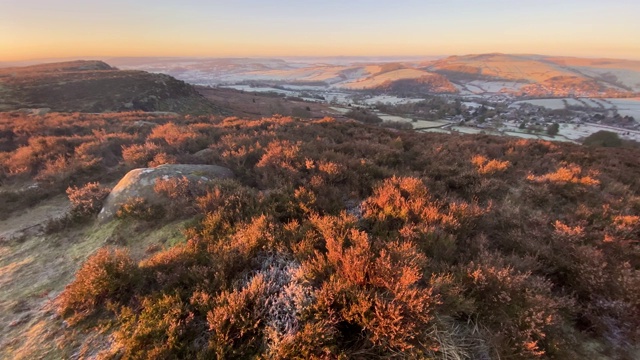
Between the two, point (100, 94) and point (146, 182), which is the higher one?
point (100, 94)

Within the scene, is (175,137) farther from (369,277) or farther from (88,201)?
(369,277)

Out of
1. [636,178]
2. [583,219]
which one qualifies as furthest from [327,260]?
[636,178]

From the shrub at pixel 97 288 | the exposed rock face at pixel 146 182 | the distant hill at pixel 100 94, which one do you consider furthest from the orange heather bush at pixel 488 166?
the distant hill at pixel 100 94

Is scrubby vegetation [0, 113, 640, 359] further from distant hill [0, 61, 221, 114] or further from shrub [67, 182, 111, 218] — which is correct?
distant hill [0, 61, 221, 114]

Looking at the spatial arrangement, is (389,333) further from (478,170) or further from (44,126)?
(44,126)

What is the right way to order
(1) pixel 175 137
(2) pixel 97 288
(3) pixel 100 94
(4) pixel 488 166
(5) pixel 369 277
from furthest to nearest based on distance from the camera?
(3) pixel 100 94 → (1) pixel 175 137 → (4) pixel 488 166 → (2) pixel 97 288 → (5) pixel 369 277

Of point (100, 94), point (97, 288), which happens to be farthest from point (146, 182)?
point (100, 94)

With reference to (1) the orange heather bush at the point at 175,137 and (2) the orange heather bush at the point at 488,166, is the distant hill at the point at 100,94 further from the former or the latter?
(2) the orange heather bush at the point at 488,166

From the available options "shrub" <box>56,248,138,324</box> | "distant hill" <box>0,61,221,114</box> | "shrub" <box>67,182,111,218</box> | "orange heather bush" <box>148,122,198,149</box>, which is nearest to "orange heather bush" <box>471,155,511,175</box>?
"shrub" <box>56,248,138,324</box>
